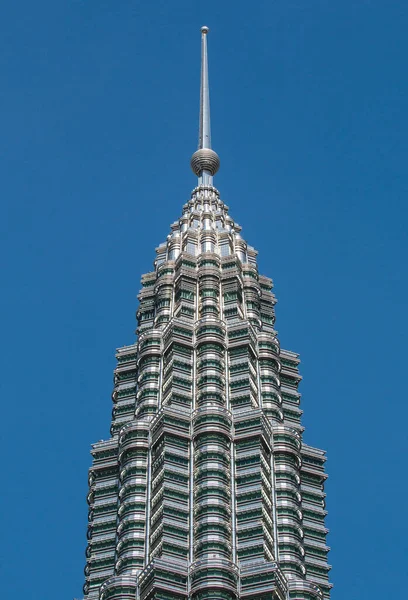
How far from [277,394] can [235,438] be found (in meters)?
16.3

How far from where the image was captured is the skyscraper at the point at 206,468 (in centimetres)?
14950

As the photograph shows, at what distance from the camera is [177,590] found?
14475 centimetres

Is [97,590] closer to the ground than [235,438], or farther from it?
closer to the ground

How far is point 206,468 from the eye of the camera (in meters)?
162

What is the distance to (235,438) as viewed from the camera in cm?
16800

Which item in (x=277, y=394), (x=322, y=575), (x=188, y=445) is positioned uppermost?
(x=277, y=394)

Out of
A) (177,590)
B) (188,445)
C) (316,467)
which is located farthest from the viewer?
(316,467)

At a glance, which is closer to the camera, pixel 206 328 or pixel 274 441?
pixel 274 441

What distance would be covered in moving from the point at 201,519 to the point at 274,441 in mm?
20815

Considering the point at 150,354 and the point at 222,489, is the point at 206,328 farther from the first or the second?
the point at 222,489

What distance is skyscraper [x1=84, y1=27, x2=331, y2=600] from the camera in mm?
149500

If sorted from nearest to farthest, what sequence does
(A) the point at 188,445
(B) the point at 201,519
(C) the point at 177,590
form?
(C) the point at 177,590 < (B) the point at 201,519 < (A) the point at 188,445

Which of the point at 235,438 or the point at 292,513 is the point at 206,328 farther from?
the point at 292,513

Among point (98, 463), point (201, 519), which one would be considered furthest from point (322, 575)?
point (98, 463)
